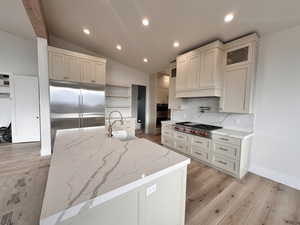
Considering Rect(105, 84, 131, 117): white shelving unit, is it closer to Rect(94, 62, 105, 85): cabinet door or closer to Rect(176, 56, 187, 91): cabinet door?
Rect(94, 62, 105, 85): cabinet door

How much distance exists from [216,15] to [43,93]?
4.00m

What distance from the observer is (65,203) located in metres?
0.63

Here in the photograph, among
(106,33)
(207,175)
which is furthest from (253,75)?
(106,33)

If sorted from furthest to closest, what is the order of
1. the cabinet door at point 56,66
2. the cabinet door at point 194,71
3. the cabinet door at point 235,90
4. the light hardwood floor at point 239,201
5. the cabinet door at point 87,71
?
the cabinet door at point 87,71, the cabinet door at point 56,66, the cabinet door at point 194,71, the cabinet door at point 235,90, the light hardwood floor at point 239,201

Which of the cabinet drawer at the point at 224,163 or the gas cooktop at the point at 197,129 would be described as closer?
the cabinet drawer at the point at 224,163

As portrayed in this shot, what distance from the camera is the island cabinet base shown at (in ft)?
2.36

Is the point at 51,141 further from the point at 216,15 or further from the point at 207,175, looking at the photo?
the point at 216,15

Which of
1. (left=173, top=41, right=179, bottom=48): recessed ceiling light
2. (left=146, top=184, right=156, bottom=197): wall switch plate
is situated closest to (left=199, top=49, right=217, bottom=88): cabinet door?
(left=173, top=41, right=179, bottom=48): recessed ceiling light

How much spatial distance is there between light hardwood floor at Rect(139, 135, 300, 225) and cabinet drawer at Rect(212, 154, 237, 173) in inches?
6.4

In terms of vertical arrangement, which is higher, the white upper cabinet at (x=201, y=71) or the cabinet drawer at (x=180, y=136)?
the white upper cabinet at (x=201, y=71)

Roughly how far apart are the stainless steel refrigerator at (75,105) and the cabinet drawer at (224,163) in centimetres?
316

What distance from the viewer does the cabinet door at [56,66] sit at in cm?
318

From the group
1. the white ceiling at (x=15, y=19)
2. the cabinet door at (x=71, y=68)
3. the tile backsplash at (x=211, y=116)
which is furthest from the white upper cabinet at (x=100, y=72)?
the tile backsplash at (x=211, y=116)

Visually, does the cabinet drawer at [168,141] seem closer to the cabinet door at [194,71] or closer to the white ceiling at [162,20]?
the cabinet door at [194,71]
